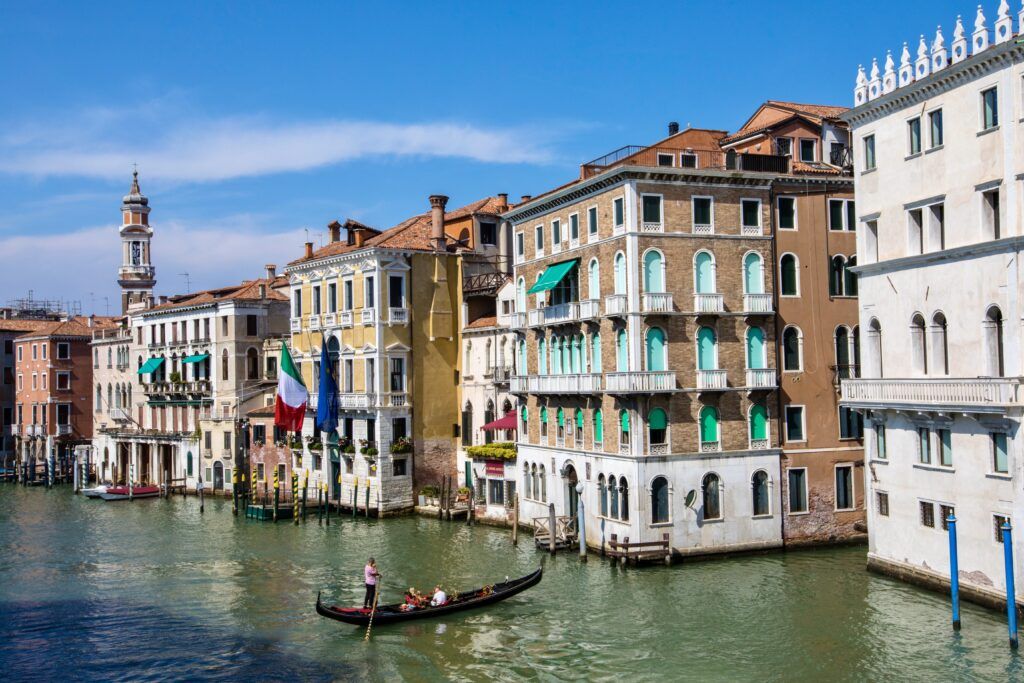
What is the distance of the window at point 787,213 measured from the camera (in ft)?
107

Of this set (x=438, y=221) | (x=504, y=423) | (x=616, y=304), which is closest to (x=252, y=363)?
(x=438, y=221)

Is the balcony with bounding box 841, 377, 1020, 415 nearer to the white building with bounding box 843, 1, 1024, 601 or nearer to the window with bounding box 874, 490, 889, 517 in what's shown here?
the white building with bounding box 843, 1, 1024, 601

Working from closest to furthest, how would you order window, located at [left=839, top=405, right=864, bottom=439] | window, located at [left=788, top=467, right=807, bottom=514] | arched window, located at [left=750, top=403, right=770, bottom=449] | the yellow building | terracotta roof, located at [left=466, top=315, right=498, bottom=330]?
arched window, located at [left=750, top=403, right=770, bottom=449] < window, located at [left=788, top=467, right=807, bottom=514] < window, located at [left=839, top=405, right=864, bottom=439] < terracotta roof, located at [left=466, top=315, right=498, bottom=330] < the yellow building

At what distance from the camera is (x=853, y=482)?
33.1 metres

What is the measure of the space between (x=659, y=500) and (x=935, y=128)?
1227 cm

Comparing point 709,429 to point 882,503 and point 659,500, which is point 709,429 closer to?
point 659,500

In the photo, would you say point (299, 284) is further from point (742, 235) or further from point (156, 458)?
point (742, 235)

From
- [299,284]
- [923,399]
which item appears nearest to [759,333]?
[923,399]

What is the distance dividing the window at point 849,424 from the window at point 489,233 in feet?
58.7

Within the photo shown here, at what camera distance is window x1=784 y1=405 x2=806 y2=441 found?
3253cm

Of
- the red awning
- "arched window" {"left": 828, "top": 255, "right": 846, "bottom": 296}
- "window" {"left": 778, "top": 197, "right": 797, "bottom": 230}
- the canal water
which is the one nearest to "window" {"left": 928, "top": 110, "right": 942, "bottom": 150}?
"window" {"left": 778, "top": 197, "right": 797, "bottom": 230}

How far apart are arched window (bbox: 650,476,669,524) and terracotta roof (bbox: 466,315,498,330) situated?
13305mm

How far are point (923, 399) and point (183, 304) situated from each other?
42.7 m

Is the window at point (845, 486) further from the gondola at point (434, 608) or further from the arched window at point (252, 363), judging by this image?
the arched window at point (252, 363)
